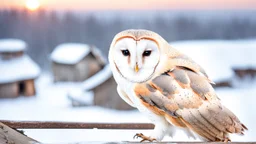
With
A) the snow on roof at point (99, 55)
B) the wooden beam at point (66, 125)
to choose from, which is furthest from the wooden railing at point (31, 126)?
the snow on roof at point (99, 55)

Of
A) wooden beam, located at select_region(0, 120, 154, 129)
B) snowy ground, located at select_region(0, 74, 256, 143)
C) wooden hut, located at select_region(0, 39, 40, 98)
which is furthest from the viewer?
wooden hut, located at select_region(0, 39, 40, 98)

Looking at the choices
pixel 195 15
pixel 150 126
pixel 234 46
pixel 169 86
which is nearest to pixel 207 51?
pixel 234 46

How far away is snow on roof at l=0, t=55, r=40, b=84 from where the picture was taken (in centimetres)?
265

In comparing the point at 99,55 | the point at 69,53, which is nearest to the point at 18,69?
the point at 69,53

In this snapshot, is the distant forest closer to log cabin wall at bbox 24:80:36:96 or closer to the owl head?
log cabin wall at bbox 24:80:36:96

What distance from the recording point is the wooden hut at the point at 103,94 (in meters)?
2.67

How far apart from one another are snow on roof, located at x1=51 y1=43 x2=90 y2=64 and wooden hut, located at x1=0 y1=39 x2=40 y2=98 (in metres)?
0.28

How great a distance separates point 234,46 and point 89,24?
108 cm

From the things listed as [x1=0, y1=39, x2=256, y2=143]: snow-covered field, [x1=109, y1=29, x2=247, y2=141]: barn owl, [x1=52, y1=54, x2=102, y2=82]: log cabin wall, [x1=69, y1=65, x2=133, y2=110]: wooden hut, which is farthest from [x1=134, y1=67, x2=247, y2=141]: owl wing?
[x1=52, y1=54, x2=102, y2=82]: log cabin wall

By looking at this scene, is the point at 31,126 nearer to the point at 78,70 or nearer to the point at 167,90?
the point at 167,90

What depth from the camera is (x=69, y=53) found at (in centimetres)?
308

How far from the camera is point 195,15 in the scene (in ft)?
8.12

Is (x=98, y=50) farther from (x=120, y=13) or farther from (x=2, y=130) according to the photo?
(x=2, y=130)

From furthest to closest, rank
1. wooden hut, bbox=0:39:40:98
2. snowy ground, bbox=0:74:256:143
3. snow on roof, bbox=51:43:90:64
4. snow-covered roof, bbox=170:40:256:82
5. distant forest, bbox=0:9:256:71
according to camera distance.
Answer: snow on roof, bbox=51:43:90:64
snow-covered roof, bbox=170:40:256:82
wooden hut, bbox=0:39:40:98
distant forest, bbox=0:9:256:71
snowy ground, bbox=0:74:256:143
